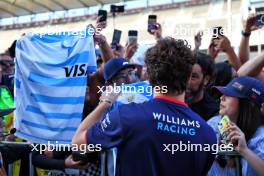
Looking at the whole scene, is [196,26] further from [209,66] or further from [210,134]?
[210,134]

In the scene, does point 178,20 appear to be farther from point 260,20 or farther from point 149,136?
point 149,136

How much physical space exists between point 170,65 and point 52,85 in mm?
→ 1458

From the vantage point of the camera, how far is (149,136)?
1953 millimetres

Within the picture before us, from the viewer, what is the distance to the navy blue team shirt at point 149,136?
1948 mm

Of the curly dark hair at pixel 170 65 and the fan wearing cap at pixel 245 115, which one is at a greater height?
the curly dark hair at pixel 170 65

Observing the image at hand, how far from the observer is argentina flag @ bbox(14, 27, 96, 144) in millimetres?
3176

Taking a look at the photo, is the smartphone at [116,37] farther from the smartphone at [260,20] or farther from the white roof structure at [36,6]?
the white roof structure at [36,6]

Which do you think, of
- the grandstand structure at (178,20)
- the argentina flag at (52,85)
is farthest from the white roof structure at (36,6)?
the argentina flag at (52,85)

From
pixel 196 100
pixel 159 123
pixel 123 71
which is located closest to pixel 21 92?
pixel 123 71

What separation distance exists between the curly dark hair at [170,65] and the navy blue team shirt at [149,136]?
0.08 meters

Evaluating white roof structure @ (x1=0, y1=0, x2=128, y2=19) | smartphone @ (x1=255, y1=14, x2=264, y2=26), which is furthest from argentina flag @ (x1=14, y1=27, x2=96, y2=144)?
white roof structure @ (x1=0, y1=0, x2=128, y2=19)

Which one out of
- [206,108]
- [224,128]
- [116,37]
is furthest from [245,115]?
[116,37]

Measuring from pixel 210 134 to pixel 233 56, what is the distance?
6.54 feet

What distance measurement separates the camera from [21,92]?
326 centimetres
